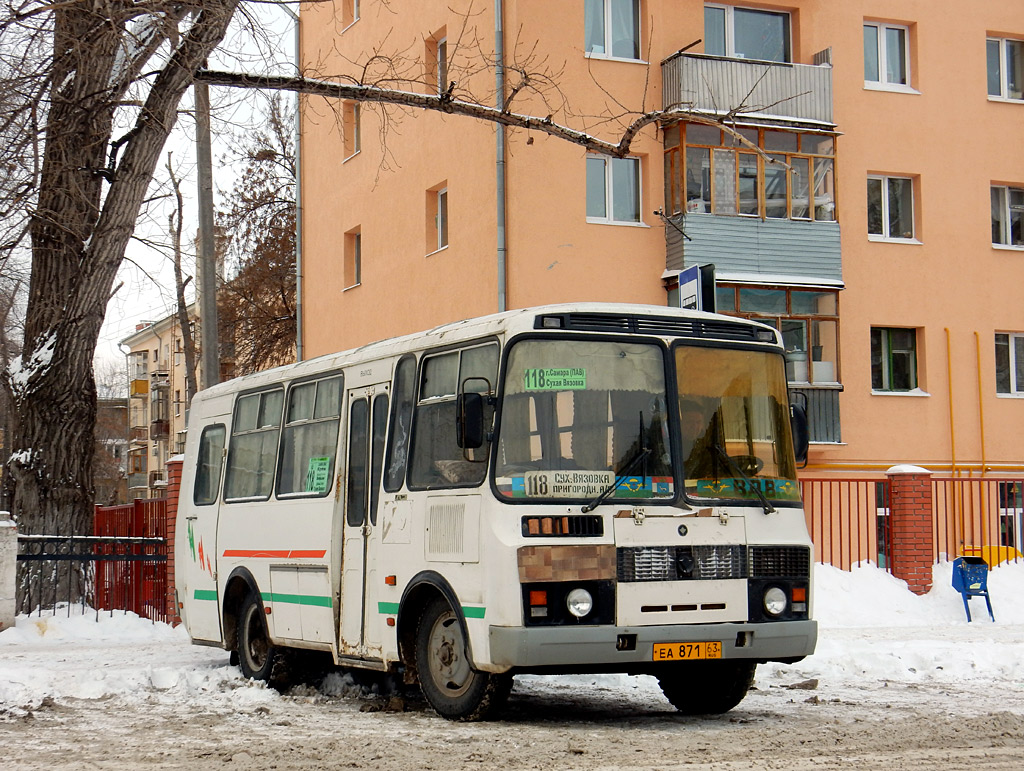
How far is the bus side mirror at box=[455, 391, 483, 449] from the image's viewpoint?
9.11 m

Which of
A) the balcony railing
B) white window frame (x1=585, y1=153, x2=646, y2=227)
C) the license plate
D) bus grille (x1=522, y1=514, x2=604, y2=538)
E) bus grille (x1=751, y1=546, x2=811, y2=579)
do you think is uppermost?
the balcony railing

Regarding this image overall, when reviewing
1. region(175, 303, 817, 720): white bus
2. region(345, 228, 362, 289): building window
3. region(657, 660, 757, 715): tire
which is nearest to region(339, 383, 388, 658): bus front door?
region(175, 303, 817, 720): white bus

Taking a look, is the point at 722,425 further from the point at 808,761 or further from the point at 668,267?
the point at 668,267

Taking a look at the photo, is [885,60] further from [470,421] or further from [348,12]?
[470,421]

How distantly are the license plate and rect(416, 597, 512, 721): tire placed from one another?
3.25 ft

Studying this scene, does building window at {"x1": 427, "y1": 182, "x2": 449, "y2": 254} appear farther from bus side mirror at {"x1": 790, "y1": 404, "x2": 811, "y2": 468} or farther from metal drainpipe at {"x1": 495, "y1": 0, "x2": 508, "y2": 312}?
bus side mirror at {"x1": 790, "y1": 404, "x2": 811, "y2": 468}

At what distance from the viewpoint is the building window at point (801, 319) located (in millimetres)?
25484

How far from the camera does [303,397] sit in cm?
1244

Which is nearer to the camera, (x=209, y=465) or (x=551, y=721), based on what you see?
(x=551, y=721)

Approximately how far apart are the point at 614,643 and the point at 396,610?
188cm

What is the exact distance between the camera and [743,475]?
9.77 m

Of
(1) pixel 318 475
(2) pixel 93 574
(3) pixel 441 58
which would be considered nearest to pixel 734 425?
(1) pixel 318 475

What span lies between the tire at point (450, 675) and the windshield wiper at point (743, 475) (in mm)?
2019

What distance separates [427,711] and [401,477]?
1.66 m
